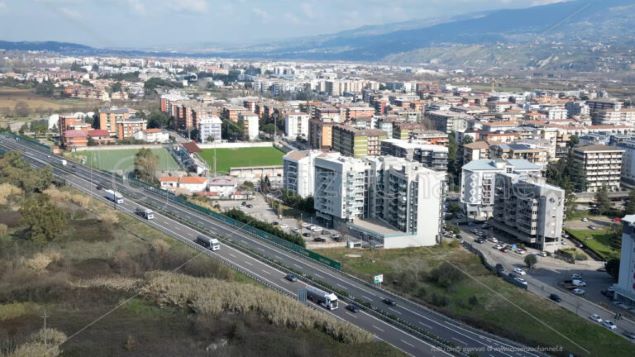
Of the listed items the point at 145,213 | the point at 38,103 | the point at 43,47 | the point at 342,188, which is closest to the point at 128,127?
the point at 38,103

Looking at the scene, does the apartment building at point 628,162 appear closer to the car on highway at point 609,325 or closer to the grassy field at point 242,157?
the grassy field at point 242,157

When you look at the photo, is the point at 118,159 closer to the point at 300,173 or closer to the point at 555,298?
the point at 300,173

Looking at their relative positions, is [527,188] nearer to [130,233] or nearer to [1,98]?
[130,233]

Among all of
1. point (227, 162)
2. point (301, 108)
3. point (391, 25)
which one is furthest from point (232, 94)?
point (391, 25)

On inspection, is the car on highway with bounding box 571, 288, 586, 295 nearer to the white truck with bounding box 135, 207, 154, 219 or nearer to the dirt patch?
the white truck with bounding box 135, 207, 154, 219

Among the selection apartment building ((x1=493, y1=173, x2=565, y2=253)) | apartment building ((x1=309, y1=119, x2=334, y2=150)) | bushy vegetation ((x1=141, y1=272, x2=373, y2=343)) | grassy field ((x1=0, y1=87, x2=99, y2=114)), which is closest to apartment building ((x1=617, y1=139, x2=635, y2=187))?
apartment building ((x1=493, y1=173, x2=565, y2=253))

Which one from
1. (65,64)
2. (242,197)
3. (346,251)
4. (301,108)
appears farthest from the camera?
(65,64)

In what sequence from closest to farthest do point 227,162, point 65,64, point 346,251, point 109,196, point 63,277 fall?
point 63,277
point 346,251
point 109,196
point 227,162
point 65,64
